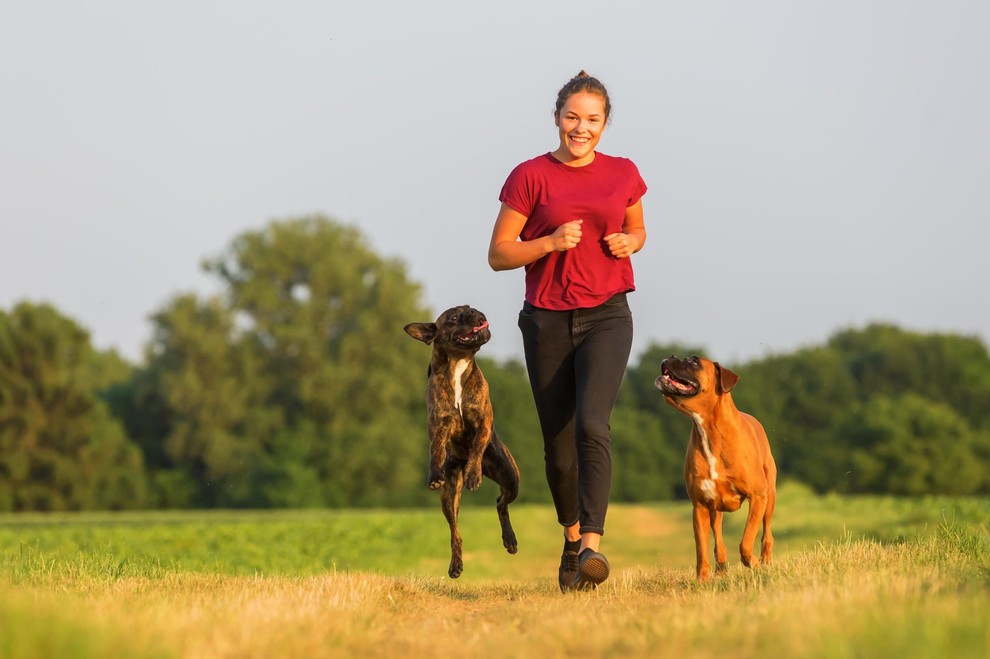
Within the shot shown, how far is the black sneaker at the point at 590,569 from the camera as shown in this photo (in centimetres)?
711

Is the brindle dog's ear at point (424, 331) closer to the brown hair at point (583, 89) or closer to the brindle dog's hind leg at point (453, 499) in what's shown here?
the brindle dog's hind leg at point (453, 499)

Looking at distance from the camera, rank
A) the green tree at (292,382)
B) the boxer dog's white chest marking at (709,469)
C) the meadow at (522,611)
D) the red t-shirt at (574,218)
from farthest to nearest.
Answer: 1. the green tree at (292,382)
2. the boxer dog's white chest marking at (709,469)
3. the red t-shirt at (574,218)
4. the meadow at (522,611)

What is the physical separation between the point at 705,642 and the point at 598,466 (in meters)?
2.92

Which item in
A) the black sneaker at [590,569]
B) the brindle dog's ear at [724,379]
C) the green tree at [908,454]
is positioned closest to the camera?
the black sneaker at [590,569]

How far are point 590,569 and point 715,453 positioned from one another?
1.37 m

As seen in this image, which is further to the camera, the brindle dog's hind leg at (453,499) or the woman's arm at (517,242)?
the brindle dog's hind leg at (453,499)

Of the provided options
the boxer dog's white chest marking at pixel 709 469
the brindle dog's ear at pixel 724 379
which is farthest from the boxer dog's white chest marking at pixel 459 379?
the brindle dog's ear at pixel 724 379

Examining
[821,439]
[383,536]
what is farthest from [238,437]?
[821,439]

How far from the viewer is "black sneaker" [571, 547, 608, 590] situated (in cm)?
711

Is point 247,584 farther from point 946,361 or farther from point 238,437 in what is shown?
point 946,361

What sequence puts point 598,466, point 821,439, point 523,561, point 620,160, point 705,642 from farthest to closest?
point 821,439
point 523,561
point 620,160
point 598,466
point 705,642

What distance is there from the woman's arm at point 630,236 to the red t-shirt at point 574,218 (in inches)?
4.2

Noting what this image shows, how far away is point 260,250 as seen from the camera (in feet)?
188

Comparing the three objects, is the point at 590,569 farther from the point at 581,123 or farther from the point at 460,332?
the point at 581,123
